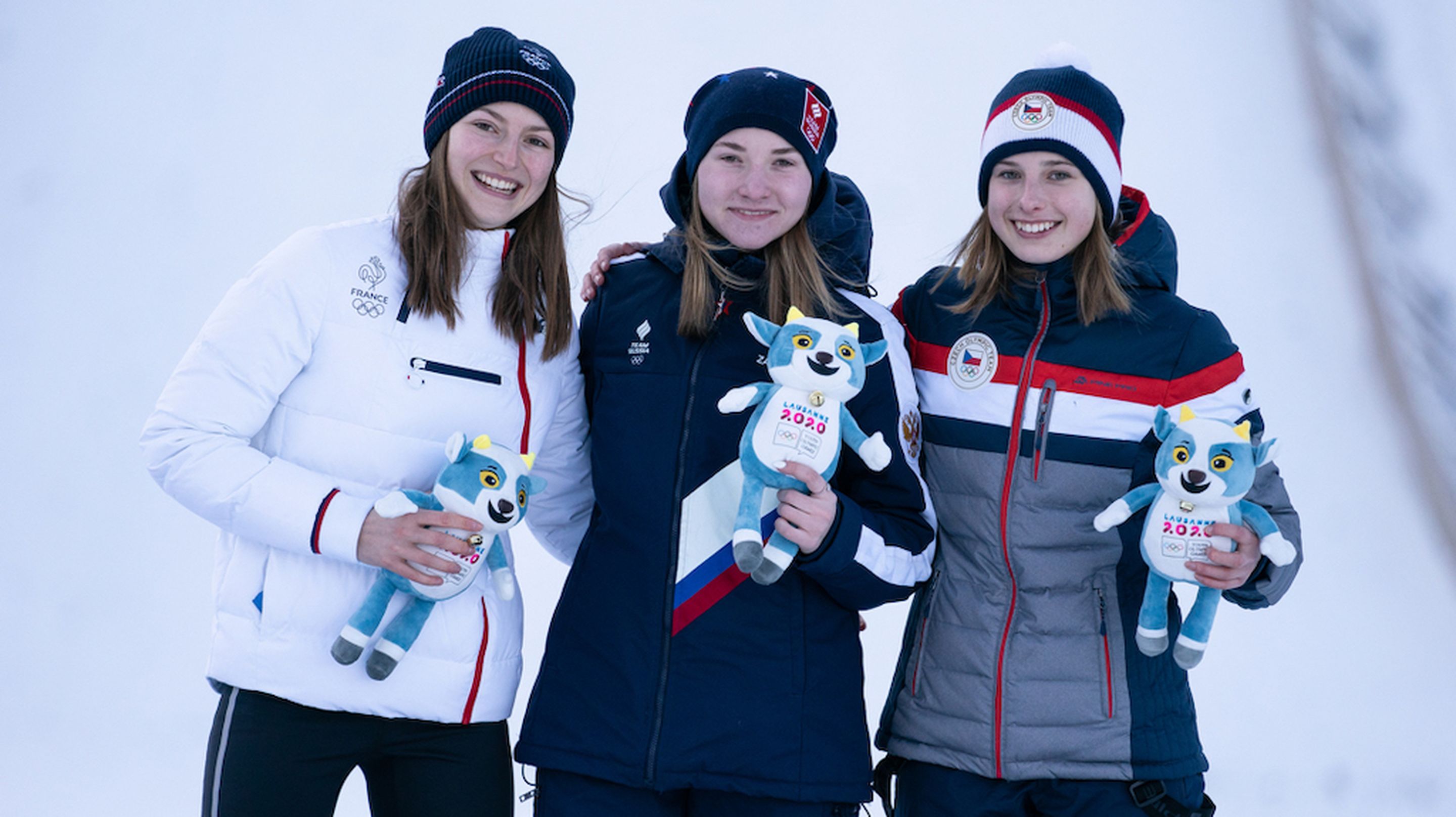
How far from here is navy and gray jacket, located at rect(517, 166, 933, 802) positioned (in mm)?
1652

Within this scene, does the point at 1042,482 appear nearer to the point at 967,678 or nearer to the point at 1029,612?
the point at 1029,612

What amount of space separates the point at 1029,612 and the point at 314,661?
0.99 meters

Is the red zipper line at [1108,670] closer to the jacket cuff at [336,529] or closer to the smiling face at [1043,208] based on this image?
the smiling face at [1043,208]

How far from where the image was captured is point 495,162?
5.97 ft

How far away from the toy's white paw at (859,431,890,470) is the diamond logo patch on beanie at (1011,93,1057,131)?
22.6 inches

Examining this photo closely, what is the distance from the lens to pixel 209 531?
12.7 ft

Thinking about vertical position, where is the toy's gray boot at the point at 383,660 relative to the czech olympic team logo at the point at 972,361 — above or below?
below

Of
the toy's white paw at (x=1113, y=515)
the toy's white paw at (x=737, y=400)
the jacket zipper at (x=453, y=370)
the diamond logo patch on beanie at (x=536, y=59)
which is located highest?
the diamond logo patch on beanie at (x=536, y=59)

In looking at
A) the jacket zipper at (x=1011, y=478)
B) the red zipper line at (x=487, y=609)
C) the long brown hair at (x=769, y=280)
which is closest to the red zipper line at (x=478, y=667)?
the red zipper line at (x=487, y=609)

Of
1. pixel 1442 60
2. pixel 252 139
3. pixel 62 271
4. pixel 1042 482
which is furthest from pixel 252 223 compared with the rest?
pixel 1442 60

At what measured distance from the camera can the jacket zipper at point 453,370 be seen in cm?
170

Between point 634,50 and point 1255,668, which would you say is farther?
point 634,50

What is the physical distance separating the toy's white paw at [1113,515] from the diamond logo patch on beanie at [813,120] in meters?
0.70

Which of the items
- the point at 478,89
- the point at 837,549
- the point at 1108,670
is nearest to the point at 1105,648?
the point at 1108,670
